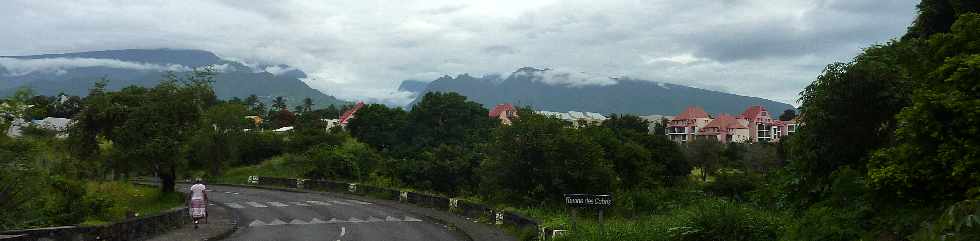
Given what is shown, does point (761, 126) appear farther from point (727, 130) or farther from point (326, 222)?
point (326, 222)

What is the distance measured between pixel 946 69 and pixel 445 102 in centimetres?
5860

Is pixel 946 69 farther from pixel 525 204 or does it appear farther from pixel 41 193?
pixel 41 193

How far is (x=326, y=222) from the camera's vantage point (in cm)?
2428

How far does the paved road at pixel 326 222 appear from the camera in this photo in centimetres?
2017

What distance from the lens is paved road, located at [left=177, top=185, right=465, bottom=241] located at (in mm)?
20172

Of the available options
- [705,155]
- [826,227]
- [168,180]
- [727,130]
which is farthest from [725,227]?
[727,130]

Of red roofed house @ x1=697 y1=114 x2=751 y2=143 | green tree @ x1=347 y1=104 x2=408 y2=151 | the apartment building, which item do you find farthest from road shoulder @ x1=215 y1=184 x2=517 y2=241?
red roofed house @ x1=697 y1=114 x2=751 y2=143

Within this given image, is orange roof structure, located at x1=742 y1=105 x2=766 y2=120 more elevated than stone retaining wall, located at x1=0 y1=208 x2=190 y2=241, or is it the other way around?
orange roof structure, located at x1=742 y1=105 x2=766 y2=120

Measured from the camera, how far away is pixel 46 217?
21141 mm

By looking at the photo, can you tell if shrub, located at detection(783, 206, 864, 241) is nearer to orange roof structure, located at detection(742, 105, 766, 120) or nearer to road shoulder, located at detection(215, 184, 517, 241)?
→ road shoulder, located at detection(215, 184, 517, 241)

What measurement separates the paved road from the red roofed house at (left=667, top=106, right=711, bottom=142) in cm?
13431

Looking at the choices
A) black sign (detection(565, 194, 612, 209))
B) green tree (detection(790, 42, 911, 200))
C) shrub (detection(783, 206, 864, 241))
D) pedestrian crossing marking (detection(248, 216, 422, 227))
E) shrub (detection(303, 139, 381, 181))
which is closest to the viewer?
shrub (detection(783, 206, 864, 241))

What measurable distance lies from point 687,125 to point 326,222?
5785 inches

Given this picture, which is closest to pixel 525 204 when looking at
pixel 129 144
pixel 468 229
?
pixel 468 229
